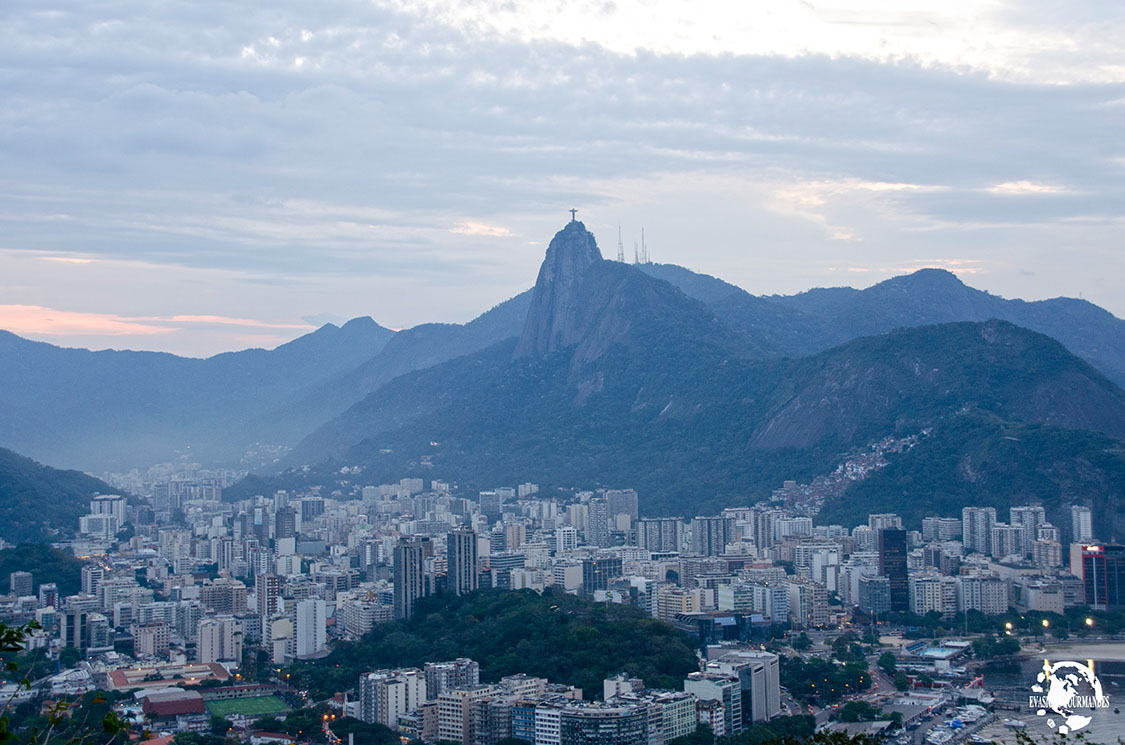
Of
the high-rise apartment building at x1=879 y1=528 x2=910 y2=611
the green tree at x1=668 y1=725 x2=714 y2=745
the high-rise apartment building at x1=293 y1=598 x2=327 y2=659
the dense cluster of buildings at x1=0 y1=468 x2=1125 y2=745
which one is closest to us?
the green tree at x1=668 y1=725 x2=714 y2=745

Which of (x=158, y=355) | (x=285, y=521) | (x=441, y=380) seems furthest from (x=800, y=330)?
(x=158, y=355)

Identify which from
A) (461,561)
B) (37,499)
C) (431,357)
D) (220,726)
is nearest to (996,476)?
(461,561)

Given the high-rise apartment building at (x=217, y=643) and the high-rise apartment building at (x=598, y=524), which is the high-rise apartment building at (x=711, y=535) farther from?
the high-rise apartment building at (x=217, y=643)

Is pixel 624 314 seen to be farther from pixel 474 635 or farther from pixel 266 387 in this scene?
pixel 266 387

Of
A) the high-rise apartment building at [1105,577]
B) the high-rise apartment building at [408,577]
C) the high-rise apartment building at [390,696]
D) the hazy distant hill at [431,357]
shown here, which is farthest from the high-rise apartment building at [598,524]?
the high-rise apartment building at [390,696]

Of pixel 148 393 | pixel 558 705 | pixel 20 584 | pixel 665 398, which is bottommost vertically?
pixel 558 705

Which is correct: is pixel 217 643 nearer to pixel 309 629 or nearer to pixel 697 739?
pixel 309 629

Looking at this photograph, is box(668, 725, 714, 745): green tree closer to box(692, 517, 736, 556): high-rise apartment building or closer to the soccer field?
the soccer field

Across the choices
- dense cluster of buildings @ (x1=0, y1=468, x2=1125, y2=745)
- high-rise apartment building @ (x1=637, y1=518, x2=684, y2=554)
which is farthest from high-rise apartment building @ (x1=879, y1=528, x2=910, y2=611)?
high-rise apartment building @ (x1=637, y1=518, x2=684, y2=554)
